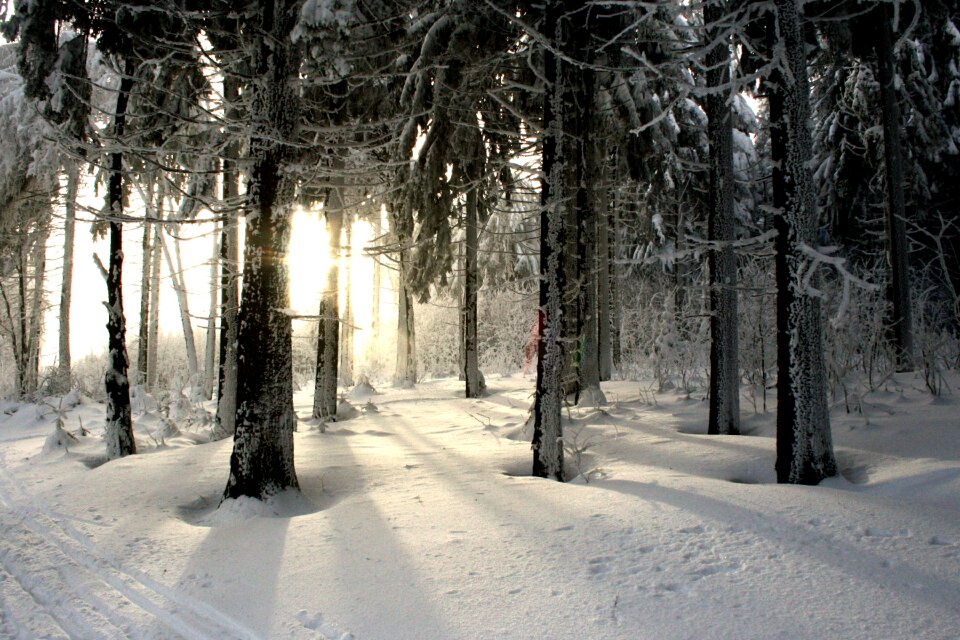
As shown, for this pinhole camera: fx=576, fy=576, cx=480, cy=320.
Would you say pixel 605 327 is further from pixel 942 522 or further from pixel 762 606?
pixel 762 606

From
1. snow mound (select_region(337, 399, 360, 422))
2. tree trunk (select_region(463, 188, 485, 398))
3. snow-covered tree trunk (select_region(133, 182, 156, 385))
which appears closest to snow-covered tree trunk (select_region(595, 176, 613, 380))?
tree trunk (select_region(463, 188, 485, 398))

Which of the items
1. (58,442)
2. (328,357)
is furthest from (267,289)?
(58,442)

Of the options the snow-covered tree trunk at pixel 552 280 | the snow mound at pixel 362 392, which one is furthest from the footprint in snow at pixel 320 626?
the snow mound at pixel 362 392

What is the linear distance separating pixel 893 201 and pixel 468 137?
783cm

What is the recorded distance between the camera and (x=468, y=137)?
9781 millimetres

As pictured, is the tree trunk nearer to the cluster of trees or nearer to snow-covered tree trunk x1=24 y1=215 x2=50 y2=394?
the cluster of trees

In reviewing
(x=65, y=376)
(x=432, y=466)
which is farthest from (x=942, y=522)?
(x=65, y=376)

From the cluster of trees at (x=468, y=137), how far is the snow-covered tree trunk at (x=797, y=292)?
0.02 meters

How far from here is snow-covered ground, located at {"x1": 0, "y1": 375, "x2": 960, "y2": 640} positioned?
2.86m

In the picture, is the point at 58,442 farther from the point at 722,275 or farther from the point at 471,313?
the point at 722,275

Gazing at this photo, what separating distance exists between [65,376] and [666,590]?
18.1 metres

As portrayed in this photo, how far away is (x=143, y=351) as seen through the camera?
52.2ft

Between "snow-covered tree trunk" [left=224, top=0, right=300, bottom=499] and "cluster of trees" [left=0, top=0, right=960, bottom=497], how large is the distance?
0.06ft

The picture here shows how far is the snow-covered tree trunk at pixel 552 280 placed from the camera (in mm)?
5520
